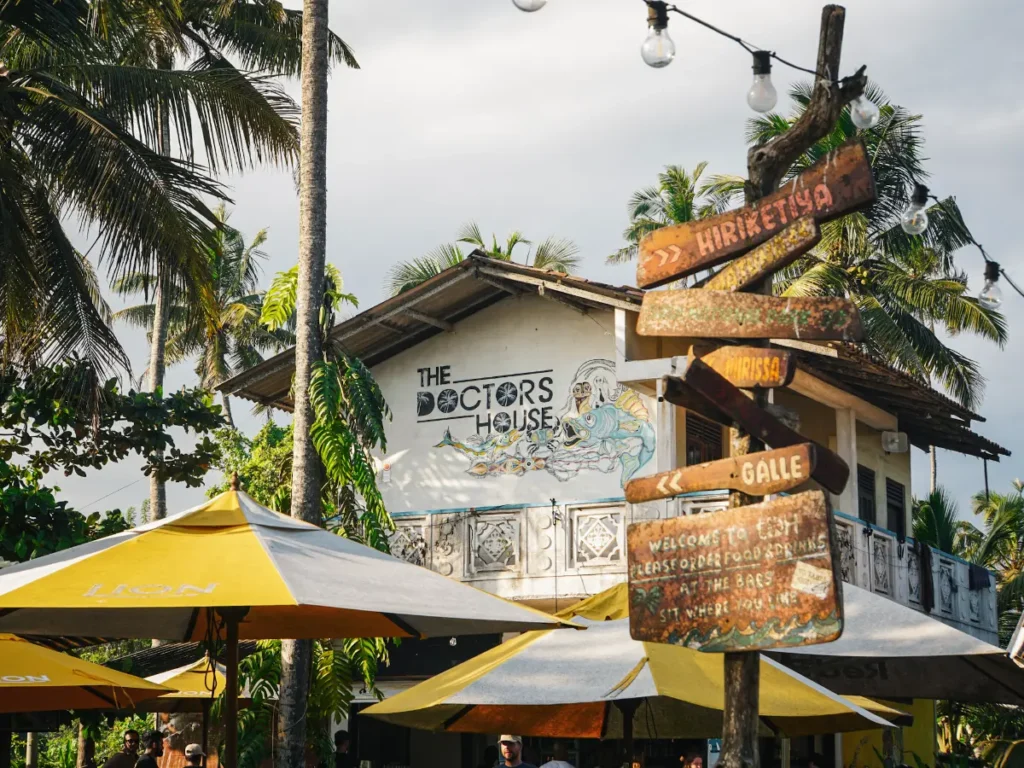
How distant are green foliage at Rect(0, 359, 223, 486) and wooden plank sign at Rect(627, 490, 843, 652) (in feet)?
26.5

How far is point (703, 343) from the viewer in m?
7.38

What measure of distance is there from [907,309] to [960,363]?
1.55m

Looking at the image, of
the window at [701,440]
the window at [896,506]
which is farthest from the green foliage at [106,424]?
the window at [896,506]

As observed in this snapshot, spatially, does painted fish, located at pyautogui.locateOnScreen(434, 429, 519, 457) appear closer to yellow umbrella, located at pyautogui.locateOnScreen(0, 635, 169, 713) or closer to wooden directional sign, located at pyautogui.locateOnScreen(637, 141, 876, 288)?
yellow umbrella, located at pyautogui.locateOnScreen(0, 635, 169, 713)

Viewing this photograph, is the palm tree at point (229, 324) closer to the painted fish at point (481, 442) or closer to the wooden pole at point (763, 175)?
the painted fish at point (481, 442)

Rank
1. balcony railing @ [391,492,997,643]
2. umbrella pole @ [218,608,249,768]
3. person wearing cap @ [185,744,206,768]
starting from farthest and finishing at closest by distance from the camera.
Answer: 1. balcony railing @ [391,492,997,643]
2. person wearing cap @ [185,744,206,768]
3. umbrella pole @ [218,608,249,768]

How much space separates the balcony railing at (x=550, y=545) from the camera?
16.7m

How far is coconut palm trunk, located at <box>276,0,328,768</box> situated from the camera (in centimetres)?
1275

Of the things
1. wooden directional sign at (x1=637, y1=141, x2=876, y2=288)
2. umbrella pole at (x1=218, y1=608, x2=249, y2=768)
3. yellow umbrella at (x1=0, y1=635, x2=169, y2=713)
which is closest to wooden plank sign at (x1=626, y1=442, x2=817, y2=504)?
wooden directional sign at (x1=637, y1=141, x2=876, y2=288)

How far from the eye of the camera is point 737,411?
6.68m

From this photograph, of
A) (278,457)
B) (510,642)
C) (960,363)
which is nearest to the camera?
(510,642)

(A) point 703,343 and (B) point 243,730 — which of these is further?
(B) point 243,730

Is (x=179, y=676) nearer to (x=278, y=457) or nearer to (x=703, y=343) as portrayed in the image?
(x=278, y=457)

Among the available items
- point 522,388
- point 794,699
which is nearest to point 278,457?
point 522,388
